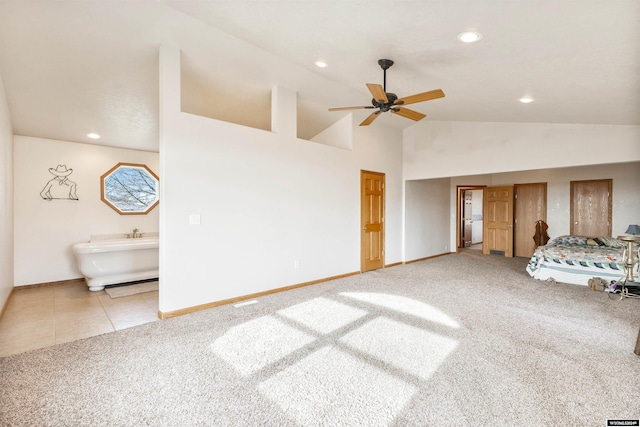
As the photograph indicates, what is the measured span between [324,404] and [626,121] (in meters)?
5.18

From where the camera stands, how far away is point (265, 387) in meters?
2.01

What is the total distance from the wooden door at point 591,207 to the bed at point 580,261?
133 cm

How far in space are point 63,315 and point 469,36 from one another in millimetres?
5157

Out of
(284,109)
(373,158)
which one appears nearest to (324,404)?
(284,109)

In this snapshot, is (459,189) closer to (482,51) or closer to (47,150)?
(482,51)

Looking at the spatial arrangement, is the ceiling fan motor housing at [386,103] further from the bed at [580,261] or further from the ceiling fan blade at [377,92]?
the bed at [580,261]

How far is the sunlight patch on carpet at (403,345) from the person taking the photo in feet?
7.54

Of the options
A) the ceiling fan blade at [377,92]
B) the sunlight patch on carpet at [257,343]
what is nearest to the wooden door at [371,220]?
the ceiling fan blade at [377,92]

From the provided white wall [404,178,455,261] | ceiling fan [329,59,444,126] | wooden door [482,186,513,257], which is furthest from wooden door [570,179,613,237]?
ceiling fan [329,59,444,126]

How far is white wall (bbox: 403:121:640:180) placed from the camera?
4215 mm

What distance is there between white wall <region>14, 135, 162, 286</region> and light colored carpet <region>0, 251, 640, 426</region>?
315 cm

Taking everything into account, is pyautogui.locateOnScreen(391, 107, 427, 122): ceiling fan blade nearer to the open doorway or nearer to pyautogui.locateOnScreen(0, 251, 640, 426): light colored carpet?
pyautogui.locateOnScreen(0, 251, 640, 426): light colored carpet

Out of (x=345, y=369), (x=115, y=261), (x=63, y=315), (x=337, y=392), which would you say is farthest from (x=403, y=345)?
(x=115, y=261)

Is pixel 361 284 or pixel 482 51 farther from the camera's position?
pixel 361 284
